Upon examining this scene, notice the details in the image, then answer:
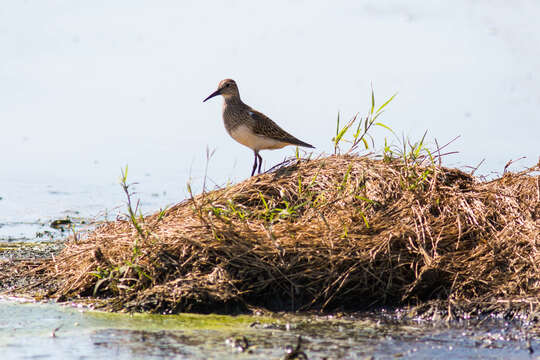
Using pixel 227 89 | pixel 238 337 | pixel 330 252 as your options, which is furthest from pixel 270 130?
pixel 238 337

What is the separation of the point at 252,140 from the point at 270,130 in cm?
21

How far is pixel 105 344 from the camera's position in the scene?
4.67 metres

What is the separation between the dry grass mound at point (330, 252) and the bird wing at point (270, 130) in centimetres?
159

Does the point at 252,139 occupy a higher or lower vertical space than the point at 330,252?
higher

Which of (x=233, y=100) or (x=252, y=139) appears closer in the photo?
(x=252, y=139)

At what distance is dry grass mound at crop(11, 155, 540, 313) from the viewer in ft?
18.1

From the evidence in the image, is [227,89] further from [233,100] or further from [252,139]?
[252,139]

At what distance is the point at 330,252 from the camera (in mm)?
5645

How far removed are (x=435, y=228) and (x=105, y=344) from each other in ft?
8.60

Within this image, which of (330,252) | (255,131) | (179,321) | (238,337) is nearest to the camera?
(238,337)

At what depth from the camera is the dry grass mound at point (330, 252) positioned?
5.50 m

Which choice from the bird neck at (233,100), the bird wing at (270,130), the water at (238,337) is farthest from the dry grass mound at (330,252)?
the bird neck at (233,100)

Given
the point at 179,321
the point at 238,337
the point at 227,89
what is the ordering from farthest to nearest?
1. the point at 227,89
2. the point at 179,321
3. the point at 238,337

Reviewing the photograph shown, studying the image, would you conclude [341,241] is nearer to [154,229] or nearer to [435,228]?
[435,228]
